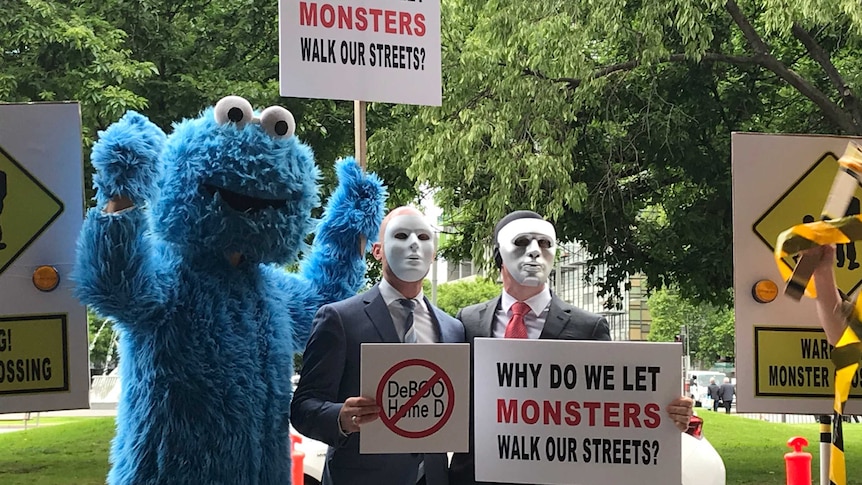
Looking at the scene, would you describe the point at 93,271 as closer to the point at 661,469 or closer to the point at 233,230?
the point at 233,230

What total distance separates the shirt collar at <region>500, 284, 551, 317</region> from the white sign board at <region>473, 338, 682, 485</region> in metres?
0.19


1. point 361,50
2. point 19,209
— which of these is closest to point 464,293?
point 361,50

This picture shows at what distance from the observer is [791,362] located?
121 inches

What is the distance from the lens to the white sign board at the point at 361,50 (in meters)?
3.20

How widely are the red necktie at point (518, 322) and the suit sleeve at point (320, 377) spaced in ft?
1.64

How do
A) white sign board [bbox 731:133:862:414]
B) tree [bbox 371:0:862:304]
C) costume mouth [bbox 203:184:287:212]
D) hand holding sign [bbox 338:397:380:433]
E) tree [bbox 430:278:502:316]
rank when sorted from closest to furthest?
hand holding sign [bbox 338:397:380:433]
costume mouth [bbox 203:184:287:212]
white sign board [bbox 731:133:862:414]
tree [bbox 371:0:862:304]
tree [bbox 430:278:502:316]

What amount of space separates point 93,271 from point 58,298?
0.71 ft

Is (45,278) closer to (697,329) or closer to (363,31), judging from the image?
(363,31)

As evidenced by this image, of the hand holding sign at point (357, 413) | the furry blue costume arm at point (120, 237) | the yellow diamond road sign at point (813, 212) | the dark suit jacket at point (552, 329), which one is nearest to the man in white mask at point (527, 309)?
the dark suit jacket at point (552, 329)

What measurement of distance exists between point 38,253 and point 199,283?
461mm

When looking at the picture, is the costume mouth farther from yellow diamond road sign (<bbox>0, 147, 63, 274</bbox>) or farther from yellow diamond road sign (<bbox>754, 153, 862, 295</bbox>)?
yellow diamond road sign (<bbox>754, 153, 862, 295</bbox>)

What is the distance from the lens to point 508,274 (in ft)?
9.66

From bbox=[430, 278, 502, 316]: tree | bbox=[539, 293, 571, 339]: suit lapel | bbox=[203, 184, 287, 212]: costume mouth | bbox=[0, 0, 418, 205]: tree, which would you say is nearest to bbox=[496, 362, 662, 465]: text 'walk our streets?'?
bbox=[539, 293, 571, 339]: suit lapel

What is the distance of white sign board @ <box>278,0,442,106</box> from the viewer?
10.5 ft
